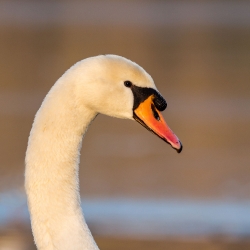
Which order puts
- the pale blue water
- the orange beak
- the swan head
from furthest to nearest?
the pale blue water
the orange beak
the swan head

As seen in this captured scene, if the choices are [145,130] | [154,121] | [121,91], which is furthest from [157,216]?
[121,91]

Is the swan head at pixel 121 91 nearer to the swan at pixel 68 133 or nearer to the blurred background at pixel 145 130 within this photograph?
the swan at pixel 68 133

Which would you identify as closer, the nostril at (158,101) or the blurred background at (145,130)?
the nostril at (158,101)

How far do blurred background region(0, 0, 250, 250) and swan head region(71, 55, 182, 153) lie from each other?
7.44ft

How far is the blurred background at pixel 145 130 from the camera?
16.8 feet

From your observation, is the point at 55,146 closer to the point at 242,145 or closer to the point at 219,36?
the point at 242,145

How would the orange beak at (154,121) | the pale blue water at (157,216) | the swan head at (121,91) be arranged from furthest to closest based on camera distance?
the pale blue water at (157,216)
the orange beak at (154,121)
the swan head at (121,91)

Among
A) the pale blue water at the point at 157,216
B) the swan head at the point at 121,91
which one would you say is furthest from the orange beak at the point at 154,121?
Result: the pale blue water at the point at 157,216

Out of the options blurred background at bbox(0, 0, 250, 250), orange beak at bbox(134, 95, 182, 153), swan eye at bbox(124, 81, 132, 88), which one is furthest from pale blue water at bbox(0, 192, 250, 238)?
swan eye at bbox(124, 81, 132, 88)

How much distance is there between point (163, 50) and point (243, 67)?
50.6 inches

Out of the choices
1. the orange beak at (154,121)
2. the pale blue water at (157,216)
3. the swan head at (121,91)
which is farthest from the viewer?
the pale blue water at (157,216)

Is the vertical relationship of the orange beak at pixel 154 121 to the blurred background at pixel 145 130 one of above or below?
below

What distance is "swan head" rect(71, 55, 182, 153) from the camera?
2502 mm

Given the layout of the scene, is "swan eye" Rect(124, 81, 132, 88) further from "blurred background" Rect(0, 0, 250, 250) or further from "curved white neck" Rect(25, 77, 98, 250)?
"blurred background" Rect(0, 0, 250, 250)
